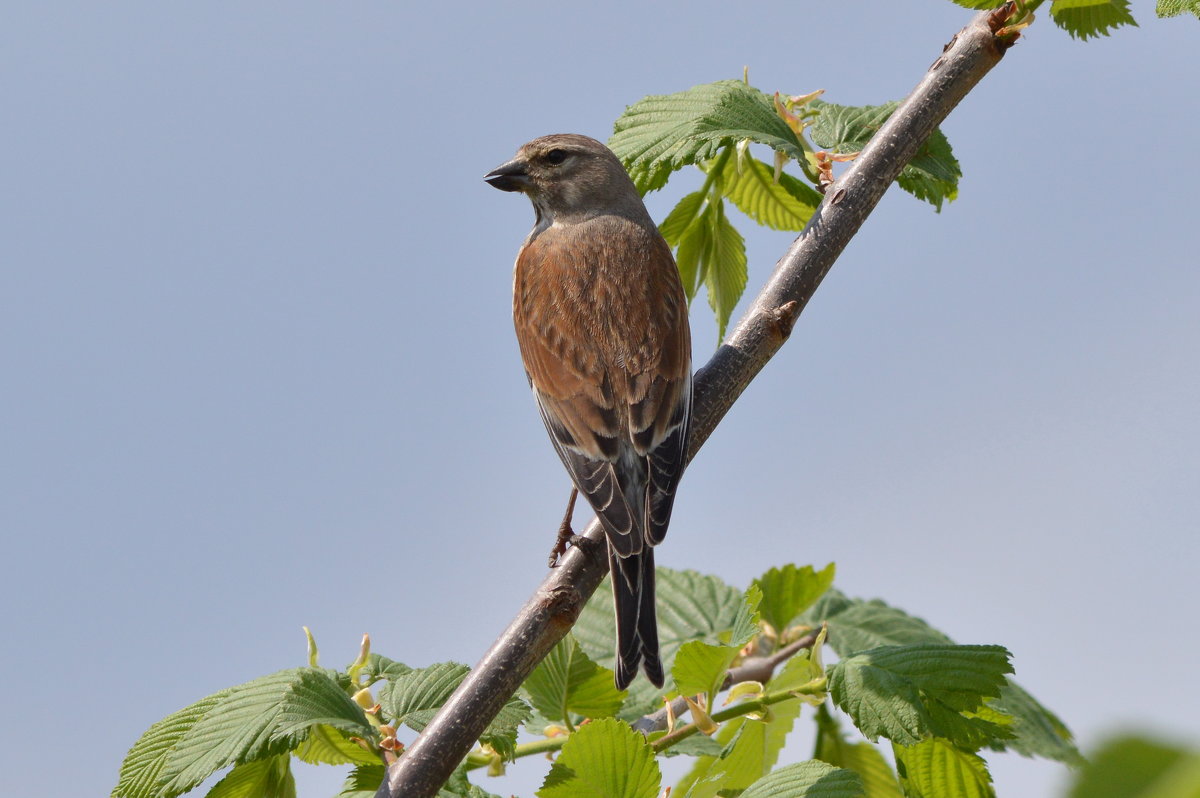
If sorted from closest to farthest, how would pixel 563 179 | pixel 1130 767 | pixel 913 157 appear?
pixel 1130 767 → pixel 913 157 → pixel 563 179

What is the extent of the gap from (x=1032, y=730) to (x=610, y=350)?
1786 millimetres

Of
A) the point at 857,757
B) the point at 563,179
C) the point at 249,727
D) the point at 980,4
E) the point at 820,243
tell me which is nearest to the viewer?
the point at 249,727

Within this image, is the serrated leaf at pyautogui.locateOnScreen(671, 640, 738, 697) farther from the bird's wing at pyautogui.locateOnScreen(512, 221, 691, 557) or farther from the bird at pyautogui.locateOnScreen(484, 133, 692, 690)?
the bird's wing at pyautogui.locateOnScreen(512, 221, 691, 557)

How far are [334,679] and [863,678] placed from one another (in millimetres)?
1171

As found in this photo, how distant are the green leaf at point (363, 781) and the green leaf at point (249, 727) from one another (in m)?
0.18

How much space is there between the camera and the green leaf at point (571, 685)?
276 centimetres

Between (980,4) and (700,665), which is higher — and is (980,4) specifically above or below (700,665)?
above

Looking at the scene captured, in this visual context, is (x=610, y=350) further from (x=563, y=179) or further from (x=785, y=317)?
(x=563, y=179)

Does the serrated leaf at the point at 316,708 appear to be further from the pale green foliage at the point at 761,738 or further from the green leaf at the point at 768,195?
the green leaf at the point at 768,195

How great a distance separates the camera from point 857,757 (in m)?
2.94

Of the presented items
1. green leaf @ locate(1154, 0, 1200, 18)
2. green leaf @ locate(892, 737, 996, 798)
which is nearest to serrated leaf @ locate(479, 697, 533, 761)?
green leaf @ locate(892, 737, 996, 798)

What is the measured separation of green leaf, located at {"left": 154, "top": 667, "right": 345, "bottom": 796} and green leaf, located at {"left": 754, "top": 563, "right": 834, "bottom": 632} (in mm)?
1227

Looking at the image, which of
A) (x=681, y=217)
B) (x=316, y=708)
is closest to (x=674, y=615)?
(x=681, y=217)

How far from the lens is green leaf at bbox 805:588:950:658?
3.57 meters
